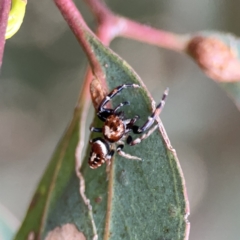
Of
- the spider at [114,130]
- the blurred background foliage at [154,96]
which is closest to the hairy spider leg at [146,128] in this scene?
the spider at [114,130]

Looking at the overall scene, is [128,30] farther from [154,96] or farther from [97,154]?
[154,96]

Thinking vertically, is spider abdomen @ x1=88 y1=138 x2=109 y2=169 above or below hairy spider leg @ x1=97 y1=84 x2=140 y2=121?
below

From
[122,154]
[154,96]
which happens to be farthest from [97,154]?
[154,96]

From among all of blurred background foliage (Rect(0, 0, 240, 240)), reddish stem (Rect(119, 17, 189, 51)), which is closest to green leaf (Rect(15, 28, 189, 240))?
reddish stem (Rect(119, 17, 189, 51))

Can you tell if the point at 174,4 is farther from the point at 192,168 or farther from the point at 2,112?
the point at 2,112

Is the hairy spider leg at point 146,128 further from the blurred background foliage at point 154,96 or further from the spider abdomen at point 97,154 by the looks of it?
the blurred background foliage at point 154,96

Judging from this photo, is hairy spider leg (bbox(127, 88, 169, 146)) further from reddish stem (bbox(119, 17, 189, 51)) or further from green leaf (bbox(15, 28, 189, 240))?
reddish stem (bbox(119, 17, 189, 51))
